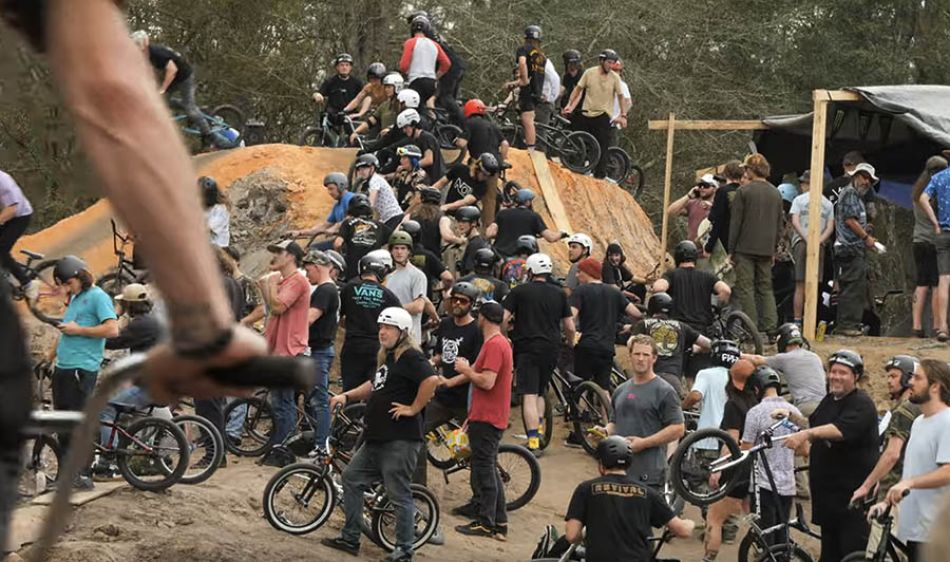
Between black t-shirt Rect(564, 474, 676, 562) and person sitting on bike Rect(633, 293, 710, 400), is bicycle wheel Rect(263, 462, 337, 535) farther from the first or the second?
person sitting on bike Rect(633, 293, 710, 400)

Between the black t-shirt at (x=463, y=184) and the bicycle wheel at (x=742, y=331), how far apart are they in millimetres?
3348

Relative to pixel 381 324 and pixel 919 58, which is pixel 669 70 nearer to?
pixel 919 58

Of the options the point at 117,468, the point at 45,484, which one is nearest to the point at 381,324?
the point at 117,468

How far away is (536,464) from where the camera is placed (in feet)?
49.5

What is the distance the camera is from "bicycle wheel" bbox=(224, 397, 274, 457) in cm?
1510

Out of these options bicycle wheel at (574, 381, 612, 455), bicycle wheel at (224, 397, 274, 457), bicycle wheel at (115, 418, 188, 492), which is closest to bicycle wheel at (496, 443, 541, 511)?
bicycle wheel at (574, 381, 612, 455)

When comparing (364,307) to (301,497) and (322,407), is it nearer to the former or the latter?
(322,407)

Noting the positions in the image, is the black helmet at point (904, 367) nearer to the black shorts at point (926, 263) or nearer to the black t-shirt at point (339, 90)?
the black shorts at point (926, 263)

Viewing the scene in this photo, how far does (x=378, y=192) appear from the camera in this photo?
Result: 18484mm

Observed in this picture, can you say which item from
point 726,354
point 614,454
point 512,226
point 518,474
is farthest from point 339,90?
point 614,454

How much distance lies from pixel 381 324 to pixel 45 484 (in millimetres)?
3529

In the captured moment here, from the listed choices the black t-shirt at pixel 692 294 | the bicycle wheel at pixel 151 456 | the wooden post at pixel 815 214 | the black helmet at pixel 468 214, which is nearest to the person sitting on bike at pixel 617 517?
the bicycle wheel at pixel 151 456

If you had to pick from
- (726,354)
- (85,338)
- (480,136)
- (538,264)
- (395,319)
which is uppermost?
(480,136)

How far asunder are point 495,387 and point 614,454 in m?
3.16
